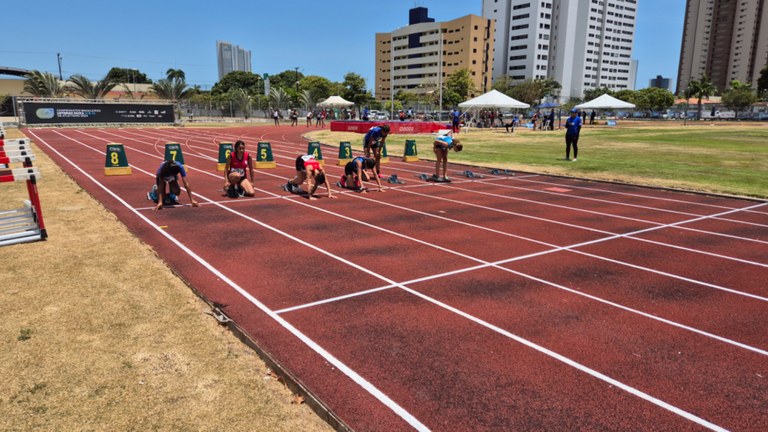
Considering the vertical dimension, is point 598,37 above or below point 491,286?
above

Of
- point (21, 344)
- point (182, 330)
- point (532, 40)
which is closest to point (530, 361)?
point (182, 330)

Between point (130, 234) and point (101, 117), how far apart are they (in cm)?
4116

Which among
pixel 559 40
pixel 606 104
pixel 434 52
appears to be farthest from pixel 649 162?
pixel 559 40

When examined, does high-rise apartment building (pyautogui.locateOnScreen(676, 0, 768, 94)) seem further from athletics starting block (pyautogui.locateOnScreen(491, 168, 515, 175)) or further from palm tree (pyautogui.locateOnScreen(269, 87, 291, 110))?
athletics starting block (pyautogui.locateOnScreen(491, 168, 515, 175))

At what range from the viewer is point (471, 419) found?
131 inches

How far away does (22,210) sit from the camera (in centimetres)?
769

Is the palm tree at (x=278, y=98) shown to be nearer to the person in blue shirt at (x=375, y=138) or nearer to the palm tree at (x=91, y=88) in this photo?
the palm tree at (x=91, y=88)

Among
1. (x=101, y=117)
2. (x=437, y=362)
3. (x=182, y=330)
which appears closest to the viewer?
(x=437, y=362)

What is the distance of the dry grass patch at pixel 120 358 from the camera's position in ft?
10.7

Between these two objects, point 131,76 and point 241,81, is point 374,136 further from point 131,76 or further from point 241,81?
point 131,76

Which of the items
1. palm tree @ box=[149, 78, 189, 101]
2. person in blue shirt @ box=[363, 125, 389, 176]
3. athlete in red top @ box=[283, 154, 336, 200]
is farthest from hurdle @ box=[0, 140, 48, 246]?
palm tree @ box=[149, 78, 189, 101]

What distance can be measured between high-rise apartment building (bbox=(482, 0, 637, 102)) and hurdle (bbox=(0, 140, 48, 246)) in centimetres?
13449

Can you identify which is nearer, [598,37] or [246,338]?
[246,338]

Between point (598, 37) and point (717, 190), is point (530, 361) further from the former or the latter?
point (598, 37)
